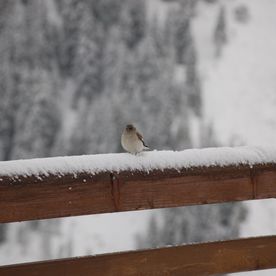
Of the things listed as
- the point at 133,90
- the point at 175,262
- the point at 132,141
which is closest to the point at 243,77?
the point at 133,90

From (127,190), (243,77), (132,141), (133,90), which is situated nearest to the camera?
(127,190)

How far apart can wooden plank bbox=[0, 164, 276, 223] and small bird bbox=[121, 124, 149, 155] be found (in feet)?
3.99

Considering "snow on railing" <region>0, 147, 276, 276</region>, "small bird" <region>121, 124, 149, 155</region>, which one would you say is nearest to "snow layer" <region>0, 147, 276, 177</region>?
"snow on railing" <region>0, 147, 276, 276</region>

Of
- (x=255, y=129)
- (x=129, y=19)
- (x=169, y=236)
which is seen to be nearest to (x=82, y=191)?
(x=169, y=236)

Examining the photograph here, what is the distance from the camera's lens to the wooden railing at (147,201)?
160 centimetres

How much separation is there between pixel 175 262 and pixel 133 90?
270 ft

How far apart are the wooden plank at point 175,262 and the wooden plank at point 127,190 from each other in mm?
151

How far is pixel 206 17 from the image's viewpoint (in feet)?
320

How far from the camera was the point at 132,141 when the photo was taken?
3.26 metres

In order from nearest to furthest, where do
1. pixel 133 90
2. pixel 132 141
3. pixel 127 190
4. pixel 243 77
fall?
pixel 127 190 → pixel 132 141 → pixel 133 90 → pixel 243 77

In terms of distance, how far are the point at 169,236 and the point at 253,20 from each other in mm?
49261

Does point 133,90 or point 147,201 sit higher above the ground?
point 133,90

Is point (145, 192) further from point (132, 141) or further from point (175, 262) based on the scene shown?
point (132, 141)

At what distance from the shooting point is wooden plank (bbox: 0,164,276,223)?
159cm
